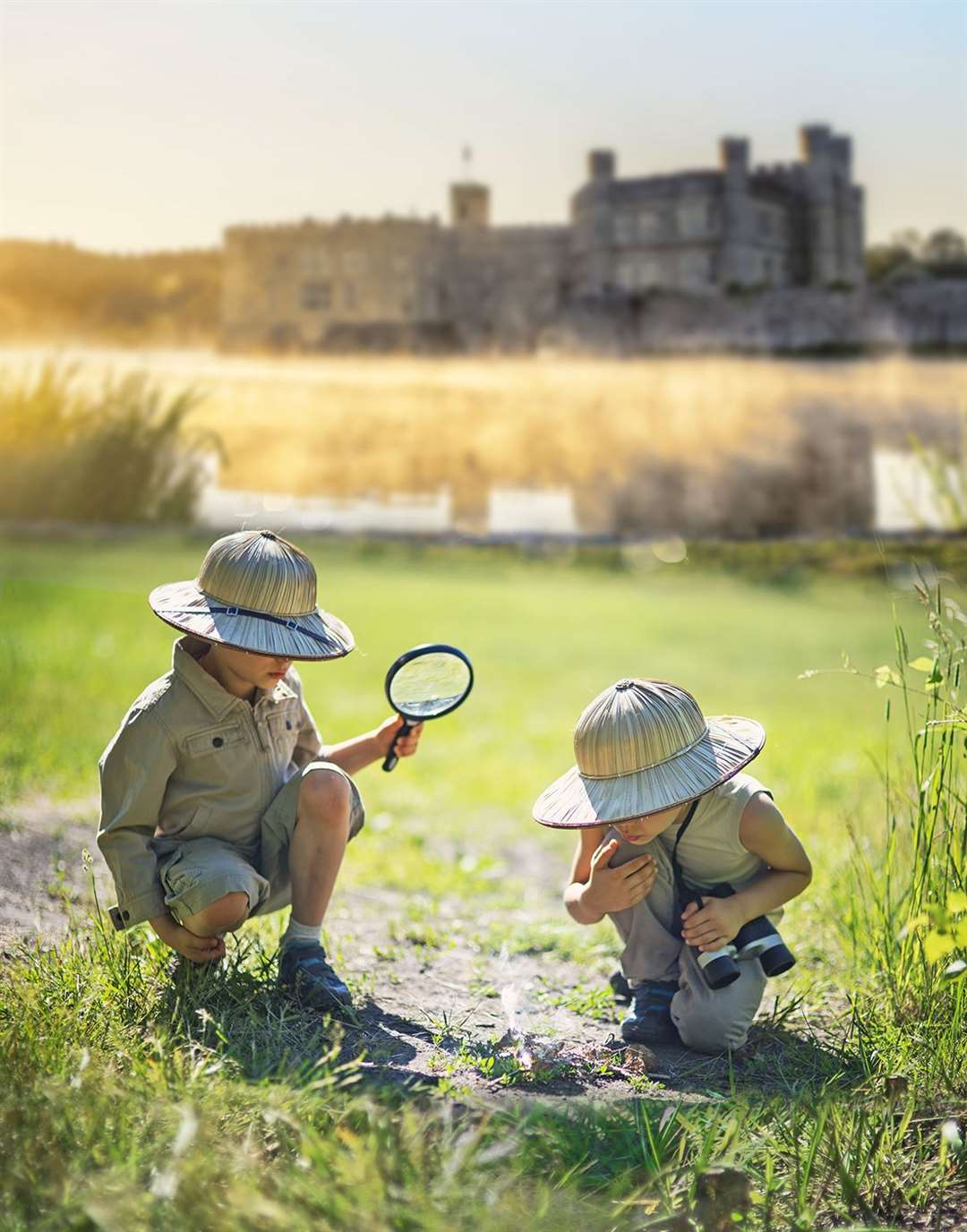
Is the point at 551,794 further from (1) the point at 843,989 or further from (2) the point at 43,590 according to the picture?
(2) the point at 43,590

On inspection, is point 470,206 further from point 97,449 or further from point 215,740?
point 215,740

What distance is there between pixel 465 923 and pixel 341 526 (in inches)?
539

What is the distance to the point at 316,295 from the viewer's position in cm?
1775

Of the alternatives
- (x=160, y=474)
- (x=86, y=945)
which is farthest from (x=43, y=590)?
(x=86, y=945)

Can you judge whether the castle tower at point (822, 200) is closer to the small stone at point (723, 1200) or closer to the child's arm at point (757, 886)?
the child's arm at point (757, 886)

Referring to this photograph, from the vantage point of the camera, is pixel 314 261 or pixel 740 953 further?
pixel 314 261

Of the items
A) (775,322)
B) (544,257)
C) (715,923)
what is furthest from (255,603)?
(775,322)

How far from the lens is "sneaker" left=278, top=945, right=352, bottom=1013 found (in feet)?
8.80

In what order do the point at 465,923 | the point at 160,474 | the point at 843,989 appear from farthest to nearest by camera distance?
1. the point at 160,474
2. the point at 465,923
3. the point at 843,989

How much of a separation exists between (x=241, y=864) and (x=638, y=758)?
86 cm

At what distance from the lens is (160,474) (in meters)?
15.0

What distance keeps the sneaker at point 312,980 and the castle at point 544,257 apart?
15.1 meters

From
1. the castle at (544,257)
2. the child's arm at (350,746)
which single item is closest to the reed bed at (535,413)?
the castle at (544,257)

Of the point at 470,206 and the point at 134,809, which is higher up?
the point at 470,206
